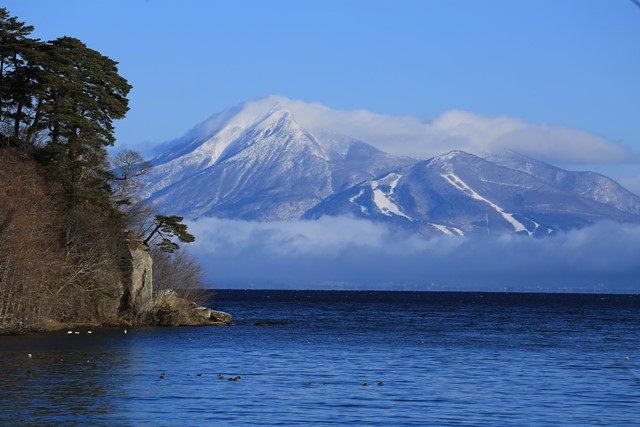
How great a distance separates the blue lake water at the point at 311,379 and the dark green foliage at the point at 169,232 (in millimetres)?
7721

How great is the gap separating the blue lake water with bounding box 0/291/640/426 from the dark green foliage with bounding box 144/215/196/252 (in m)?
7.72

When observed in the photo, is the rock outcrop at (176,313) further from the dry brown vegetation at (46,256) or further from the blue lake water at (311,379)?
the dry brown vegetation at (46,256)

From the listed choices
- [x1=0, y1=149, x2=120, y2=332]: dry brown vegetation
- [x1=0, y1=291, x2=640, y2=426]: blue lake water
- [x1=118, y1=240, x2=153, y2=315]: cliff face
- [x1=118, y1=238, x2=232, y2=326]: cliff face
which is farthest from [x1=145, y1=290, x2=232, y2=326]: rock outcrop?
[x1=0, y1=149, x2=120, y2=332]: dry brown vegetation

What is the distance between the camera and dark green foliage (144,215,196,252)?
86.3m

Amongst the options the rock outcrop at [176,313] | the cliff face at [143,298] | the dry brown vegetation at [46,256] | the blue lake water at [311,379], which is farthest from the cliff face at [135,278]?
the blue lake water at [311,379]

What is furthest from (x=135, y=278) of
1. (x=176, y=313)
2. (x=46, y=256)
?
(x=46, y=256)

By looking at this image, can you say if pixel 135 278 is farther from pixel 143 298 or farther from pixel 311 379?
pixel 311 379

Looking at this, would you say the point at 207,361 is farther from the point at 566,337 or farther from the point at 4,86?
the point at 566,337

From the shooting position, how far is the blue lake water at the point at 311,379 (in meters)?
37.1

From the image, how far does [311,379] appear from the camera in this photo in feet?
158

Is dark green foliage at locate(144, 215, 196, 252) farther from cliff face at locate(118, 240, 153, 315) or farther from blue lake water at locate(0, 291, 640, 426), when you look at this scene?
blue lake water at locate(0, 291, 640, 426)

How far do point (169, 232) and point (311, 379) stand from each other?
40.4 metres

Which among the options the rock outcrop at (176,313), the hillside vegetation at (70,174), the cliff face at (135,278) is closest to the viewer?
the hillside vegetation at (70,174)

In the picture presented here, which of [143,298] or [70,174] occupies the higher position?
[70,174]
